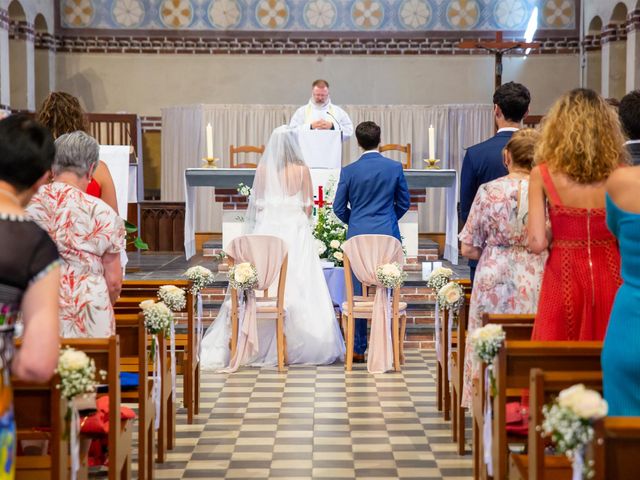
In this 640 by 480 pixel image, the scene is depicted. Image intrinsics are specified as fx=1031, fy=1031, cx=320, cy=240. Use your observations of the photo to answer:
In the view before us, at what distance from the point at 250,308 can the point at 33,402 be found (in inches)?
176

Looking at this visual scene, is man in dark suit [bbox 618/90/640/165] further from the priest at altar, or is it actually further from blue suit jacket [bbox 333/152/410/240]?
the priest at altar

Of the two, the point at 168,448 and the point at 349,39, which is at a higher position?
the point at 349,39

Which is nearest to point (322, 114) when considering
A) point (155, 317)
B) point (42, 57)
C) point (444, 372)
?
point (42, 57)

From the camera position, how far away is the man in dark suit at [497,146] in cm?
553

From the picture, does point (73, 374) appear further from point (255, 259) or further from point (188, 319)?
point (255, 259)

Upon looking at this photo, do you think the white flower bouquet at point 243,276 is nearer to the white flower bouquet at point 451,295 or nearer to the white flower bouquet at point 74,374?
the white flower bouquet at point 451,295

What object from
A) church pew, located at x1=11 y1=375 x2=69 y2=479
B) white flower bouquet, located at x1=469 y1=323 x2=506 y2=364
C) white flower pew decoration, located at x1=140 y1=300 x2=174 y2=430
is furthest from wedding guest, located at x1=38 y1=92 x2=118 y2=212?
white flower bouquet, located at x1=469 y1=323 x2=506 y2=364

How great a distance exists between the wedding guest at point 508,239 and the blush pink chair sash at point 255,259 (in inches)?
114

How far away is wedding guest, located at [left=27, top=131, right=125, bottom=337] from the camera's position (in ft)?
14.1

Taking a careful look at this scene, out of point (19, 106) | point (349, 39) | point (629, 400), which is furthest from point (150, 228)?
point (629, 400)

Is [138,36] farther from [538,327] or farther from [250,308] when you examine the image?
[538,327]

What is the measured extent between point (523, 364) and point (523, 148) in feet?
Result: 5.00

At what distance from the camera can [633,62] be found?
13859 millimetres

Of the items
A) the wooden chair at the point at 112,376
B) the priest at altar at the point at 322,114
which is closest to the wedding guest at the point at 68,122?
the wooden chair at the point at 112,376
